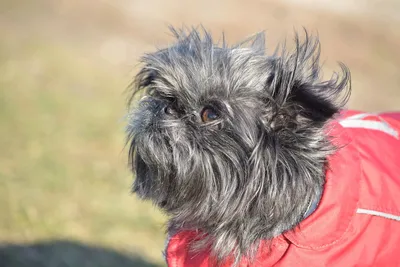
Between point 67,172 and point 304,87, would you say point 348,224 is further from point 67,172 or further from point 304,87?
point 67,172

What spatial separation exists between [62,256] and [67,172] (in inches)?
52.3

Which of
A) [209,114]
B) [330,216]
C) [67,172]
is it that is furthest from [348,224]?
[67,172]

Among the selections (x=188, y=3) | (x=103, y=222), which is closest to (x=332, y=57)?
(x=188, y=3)

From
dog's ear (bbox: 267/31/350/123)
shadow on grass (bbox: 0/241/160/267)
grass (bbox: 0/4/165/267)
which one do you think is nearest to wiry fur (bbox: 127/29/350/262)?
dog's ear (bbox: 267/31/350/123)

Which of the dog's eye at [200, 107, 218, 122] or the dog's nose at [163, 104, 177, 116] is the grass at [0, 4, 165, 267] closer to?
the dog's nose at [163, 104, 177, 116]

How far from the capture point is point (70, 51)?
10367 mm

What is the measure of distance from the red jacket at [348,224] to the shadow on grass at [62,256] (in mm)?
1735

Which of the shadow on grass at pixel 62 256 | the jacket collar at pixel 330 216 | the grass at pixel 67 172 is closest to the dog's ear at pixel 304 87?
the jacket collar at pixel 330 216

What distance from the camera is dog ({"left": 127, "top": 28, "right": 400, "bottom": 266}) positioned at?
2.91m

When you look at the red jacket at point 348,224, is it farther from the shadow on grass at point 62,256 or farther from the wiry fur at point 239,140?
the shadow on grass at point 62,256

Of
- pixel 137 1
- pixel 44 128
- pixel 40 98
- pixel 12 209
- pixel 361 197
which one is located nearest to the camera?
pixel 361 197

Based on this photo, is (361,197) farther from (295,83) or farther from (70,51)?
(70,51)

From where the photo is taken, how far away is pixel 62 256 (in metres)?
4.81

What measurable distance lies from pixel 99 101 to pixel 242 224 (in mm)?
5459
